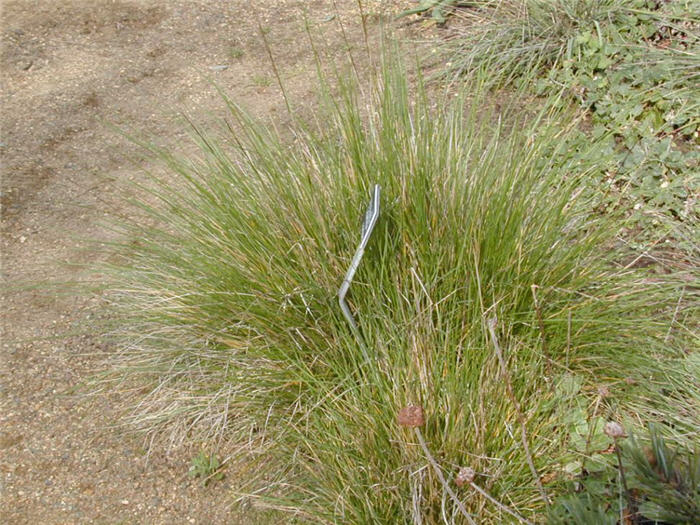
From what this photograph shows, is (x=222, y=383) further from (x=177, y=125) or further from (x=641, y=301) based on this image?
(x=177, y=125)

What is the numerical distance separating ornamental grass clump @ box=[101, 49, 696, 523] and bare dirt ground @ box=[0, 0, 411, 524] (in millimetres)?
179

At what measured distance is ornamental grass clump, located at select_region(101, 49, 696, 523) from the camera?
82.5 inches

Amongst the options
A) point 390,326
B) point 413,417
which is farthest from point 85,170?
point 413,417

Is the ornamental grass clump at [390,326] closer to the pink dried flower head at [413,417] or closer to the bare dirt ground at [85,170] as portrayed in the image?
the bare dirt ground at [85,170]

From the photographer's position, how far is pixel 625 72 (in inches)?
142

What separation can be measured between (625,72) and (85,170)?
2582 mm

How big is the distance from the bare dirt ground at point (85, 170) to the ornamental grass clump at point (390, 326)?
→ 0.59 ft

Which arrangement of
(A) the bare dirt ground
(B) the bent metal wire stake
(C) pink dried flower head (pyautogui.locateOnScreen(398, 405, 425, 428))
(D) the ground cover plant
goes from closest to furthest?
(C) pink dried flower head (pyautogui.locateOnScreen(398, 405, 425, 428)), (B) the bent metal wire stake, (A) the bare dirt ground, (D) the ground cover plant

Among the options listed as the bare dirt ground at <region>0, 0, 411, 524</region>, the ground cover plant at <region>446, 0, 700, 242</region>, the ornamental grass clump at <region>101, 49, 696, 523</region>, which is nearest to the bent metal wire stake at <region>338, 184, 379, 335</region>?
the ornamental grass clump at <region>101, 49, 696, 523</region>

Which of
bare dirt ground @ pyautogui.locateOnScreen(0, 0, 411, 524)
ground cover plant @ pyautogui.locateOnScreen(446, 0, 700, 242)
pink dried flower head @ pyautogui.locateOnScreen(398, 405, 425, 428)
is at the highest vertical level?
pink dried flower head @ pyautogui.locateOnScreen(398, 405, 425, 428)

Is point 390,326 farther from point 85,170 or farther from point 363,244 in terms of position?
point 85,170

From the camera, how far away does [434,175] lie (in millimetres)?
2480

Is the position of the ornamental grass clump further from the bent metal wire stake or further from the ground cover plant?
the ground cover plant

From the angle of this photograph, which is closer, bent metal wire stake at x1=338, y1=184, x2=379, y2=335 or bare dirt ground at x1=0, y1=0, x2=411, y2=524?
bent metal wire stake at x1=338, y1=184, x2=379, y2=335
